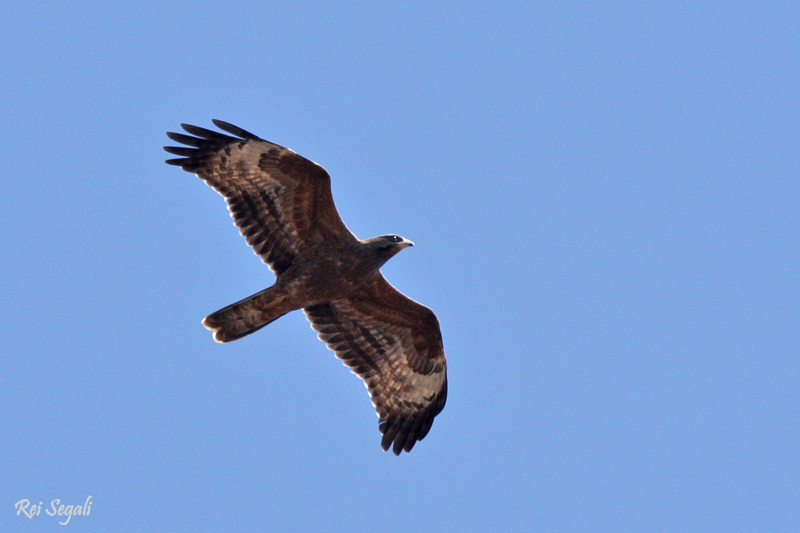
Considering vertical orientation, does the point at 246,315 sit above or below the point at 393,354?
below

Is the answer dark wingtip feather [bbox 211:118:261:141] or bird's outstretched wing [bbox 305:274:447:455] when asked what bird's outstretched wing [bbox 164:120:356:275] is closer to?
dark wingtip feather [bbox 211:118:261:141]

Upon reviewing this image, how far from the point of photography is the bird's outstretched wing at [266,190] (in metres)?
14.9

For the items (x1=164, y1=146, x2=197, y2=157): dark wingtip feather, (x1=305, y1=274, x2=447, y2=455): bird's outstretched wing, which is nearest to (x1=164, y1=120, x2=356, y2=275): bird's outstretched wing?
(x1=164, y1=146, x2=197, y2=157): dark wingtip feather

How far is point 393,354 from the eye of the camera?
16.3 metres

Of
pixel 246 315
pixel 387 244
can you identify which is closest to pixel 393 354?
pixel 387 244

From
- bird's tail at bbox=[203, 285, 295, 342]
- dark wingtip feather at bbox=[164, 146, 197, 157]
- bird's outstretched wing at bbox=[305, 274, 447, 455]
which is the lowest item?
bird's tail at bbox=[203, 285, 295, 342]

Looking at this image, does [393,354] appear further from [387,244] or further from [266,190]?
[266,190]

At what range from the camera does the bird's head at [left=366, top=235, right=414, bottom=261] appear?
14.8m

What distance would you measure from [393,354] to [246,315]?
8.18 ft

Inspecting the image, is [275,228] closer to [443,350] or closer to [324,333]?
[324,333]

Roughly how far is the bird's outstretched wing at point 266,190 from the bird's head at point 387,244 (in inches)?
17.0

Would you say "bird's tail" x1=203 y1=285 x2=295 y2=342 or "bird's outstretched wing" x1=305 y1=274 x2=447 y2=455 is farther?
"bird's outstretched wing" x1=305 y1=274 x2=447 y2=455

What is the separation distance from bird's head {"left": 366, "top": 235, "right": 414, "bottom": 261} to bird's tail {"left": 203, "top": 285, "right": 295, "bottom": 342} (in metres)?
1.51

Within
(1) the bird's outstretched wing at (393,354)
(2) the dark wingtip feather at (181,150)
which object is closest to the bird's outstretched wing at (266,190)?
(2) the dark wingtip feather at (181,150)
